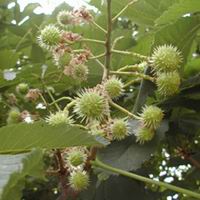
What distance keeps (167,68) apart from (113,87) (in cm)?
16

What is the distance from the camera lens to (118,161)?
1.37 metres

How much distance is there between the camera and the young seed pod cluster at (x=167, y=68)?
4.45ft

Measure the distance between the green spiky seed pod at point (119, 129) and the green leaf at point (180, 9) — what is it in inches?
13.4

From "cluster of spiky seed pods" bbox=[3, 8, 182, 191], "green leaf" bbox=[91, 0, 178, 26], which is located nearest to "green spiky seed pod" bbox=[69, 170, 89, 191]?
"cluster of spiky seed pods" bbox=[3, 8, 182, 191]

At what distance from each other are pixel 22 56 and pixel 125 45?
740 mm

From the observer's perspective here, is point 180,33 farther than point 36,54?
No

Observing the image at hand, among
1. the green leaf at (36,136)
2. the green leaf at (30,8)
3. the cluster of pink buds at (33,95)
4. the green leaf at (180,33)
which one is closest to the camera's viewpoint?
the green leaf at (36,136)

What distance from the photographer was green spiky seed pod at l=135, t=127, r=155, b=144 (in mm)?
1354

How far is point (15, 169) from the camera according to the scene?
2.68 ft

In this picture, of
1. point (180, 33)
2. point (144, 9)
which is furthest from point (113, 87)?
point (144, 9)

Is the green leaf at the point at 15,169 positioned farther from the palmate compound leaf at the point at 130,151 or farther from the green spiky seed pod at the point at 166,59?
the green spiky seed pod at the point at 166,59

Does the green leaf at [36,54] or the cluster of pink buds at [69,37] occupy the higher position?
the cluster of pink buds at [69,37]

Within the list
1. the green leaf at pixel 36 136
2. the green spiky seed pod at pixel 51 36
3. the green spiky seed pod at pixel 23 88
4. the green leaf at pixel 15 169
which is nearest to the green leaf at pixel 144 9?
the green spiky seed pod at pixel 51 36

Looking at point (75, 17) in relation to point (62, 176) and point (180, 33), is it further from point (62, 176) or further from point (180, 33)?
point (62, 176)
